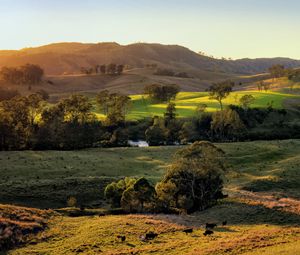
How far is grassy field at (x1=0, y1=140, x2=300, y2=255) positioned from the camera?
134 ft

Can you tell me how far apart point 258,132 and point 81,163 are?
6976 centimetres

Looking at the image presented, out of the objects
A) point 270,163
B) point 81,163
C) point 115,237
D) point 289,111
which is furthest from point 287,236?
point 289,111

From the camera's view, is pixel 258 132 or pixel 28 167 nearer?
pixel 28 167

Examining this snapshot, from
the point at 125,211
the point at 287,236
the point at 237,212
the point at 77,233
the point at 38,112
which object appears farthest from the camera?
the point at 38,112

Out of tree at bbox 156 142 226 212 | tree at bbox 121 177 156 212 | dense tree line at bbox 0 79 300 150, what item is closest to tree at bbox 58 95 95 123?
dense tree line at bbox 0 79 300 150

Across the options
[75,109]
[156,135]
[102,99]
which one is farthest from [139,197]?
[102,99]

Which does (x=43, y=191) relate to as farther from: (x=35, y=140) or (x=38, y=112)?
(x=38, y=112)

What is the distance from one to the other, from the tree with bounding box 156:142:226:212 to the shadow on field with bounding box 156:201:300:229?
108 inches

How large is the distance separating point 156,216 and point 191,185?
9.09 m

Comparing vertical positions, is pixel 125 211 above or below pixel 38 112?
below

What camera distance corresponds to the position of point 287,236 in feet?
136

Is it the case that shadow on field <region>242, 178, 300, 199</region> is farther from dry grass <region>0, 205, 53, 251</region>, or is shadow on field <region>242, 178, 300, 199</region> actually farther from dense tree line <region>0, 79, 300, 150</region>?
dense tree line <region>0, 79, 300, 150</region>

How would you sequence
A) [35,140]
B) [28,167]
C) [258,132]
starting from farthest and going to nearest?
[258,132] → [35,140] → [28,167]

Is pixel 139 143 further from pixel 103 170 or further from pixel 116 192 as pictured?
pixel 116 192
